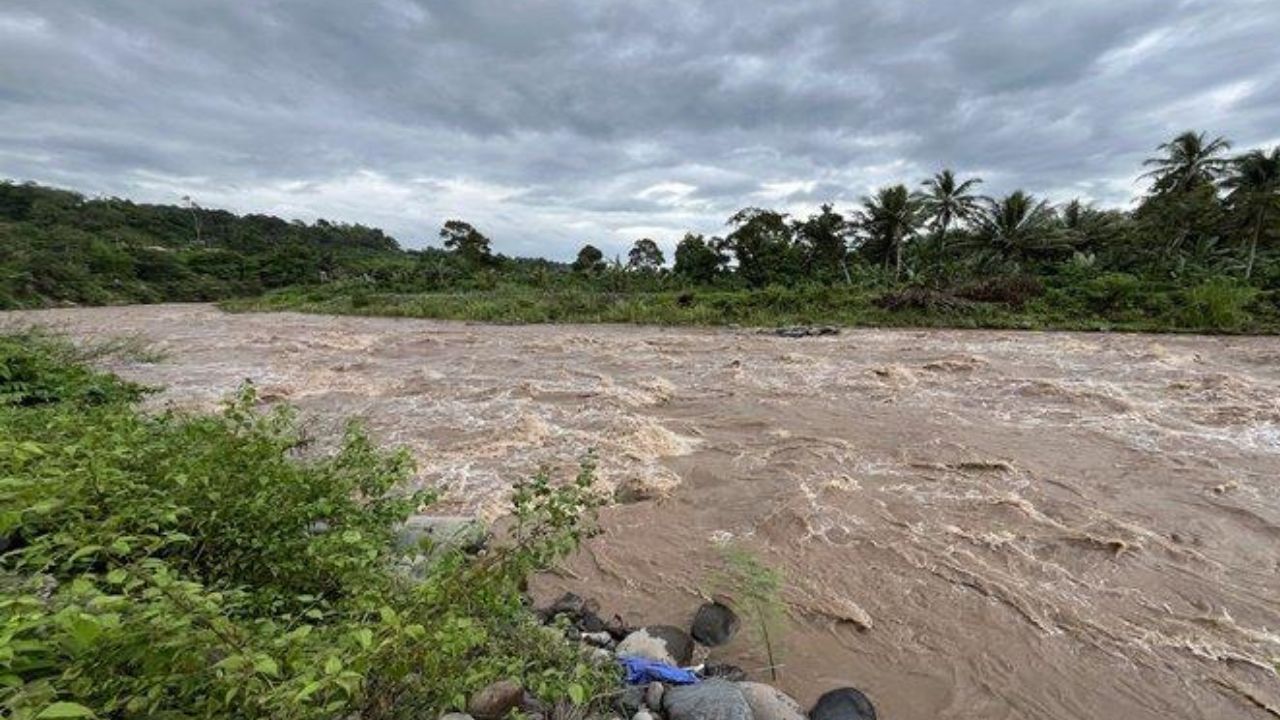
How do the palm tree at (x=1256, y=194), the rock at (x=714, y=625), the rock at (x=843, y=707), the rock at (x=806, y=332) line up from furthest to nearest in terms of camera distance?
1. the palm tree at (x=1256, y=194)
2. the rock at (x=806, y=332)
3. the rock at (x=714, y=625)
4. the rock at (x=843, y=707)

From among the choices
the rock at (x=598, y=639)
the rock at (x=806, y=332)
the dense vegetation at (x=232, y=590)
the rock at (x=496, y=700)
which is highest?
the dense vegetation at (x=232, y=590)

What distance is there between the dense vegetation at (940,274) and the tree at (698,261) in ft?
0.35

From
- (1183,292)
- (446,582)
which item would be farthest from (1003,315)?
(446,582)

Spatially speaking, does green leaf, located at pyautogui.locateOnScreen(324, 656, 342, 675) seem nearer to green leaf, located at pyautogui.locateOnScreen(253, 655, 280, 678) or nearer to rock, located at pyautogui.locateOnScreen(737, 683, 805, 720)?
green leaf, located at pyautogui.locateOnScreen(253, 655, 280, 678)

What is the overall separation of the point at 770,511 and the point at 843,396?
5.70m

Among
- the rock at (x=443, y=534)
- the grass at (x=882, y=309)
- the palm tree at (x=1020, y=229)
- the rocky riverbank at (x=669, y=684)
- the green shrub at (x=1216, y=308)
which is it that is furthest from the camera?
the palm tree at (x=1020, y=229)

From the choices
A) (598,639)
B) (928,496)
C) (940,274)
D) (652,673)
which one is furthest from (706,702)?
(940,274)

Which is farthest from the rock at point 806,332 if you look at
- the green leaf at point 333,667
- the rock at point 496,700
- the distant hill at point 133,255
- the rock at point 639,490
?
the distant hill at point 133,255

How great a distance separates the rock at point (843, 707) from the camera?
3.48 metres

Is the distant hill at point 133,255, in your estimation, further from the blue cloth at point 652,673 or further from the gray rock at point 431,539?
the blue cloth at point 652,673

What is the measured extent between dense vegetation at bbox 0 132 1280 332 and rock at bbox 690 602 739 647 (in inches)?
825

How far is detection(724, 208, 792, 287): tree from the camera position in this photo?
3559cm

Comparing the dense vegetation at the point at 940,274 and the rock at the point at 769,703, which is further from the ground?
the dense vegetation at the point at 940,274

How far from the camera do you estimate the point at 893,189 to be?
31.7 metres
